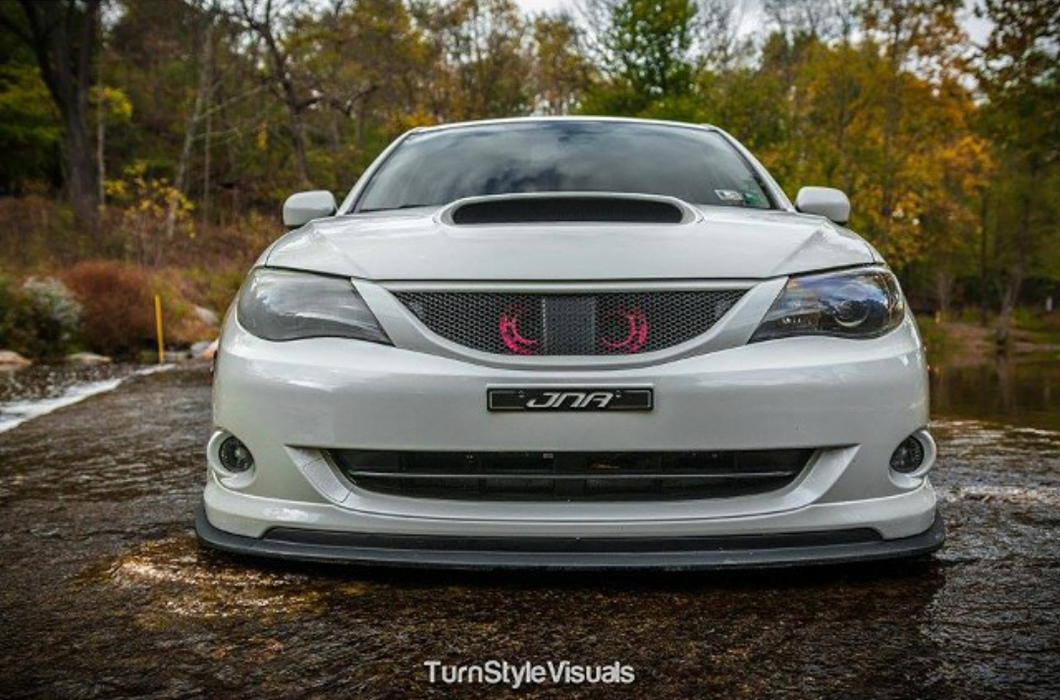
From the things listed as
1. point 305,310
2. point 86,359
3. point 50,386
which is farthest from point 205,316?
point 305,310

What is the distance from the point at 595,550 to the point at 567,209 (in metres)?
0.98

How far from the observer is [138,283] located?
16.7m

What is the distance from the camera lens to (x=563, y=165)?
369cm

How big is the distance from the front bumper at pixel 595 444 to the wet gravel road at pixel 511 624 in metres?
0.12

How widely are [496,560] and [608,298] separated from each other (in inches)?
26.7

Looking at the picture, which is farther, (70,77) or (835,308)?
(70,77)

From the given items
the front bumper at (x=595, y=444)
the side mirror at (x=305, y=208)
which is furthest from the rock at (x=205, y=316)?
the front bumper at (x=595, y=444)

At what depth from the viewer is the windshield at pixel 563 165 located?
11.7 ft

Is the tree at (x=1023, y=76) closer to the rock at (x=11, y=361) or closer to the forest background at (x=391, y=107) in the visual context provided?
the forest background at (x=391, y=107)

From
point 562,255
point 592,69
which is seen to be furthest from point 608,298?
point 592,69

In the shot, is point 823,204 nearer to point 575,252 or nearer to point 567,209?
point 567,209

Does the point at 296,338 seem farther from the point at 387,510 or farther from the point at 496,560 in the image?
the point at 496,560

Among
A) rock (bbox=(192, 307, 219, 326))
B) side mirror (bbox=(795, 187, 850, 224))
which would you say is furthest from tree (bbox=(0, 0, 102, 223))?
side mirror (bbox=(795, 187, 850, 224))

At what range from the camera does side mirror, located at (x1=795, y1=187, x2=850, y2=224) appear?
Answer: 11.4 ft
